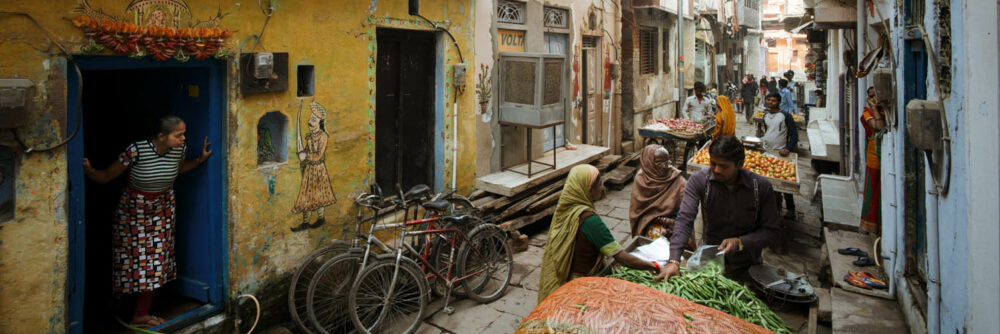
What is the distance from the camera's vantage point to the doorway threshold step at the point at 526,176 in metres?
7.93

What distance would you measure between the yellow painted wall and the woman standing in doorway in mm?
461

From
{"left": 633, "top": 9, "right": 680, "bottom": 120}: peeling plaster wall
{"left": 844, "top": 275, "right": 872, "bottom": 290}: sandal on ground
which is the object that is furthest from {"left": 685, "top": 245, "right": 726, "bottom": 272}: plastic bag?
{"left": 633, "top": 9, "right": 680, "bottom": 120}: peeling plaster wall

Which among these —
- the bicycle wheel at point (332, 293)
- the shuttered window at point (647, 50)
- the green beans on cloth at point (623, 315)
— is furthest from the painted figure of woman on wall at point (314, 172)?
the shuttered window at point (647, 50)

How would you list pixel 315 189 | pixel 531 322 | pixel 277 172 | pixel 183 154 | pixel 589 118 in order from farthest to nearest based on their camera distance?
pixel 589 118 < pixel 315 189 < pixel 277 172 < pixel 183 154 < pixel 531 322

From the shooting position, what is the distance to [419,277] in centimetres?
561

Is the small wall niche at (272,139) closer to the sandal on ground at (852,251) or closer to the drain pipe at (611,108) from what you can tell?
the sandal on ground at (852,251)

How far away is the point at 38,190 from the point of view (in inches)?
153

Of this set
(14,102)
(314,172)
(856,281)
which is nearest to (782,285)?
(856,281)

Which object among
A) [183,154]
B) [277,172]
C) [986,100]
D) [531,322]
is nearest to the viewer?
[986,100]

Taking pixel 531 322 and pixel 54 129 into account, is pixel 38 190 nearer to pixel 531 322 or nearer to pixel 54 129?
pixel 54 129

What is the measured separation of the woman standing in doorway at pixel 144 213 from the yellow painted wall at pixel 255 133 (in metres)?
0.46

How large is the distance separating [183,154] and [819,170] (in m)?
11.7

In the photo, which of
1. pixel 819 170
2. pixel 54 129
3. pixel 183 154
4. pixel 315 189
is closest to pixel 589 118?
pixel 819 170

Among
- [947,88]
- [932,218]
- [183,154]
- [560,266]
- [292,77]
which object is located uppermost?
[292,77]
